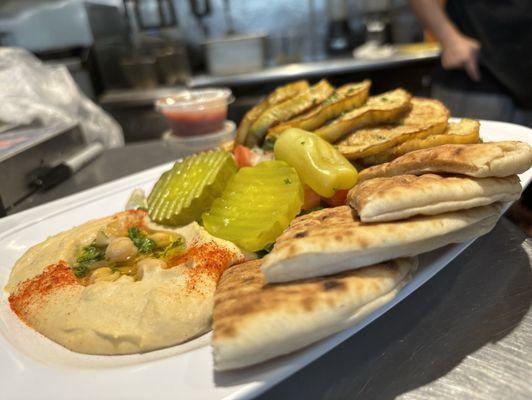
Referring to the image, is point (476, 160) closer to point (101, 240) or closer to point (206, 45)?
point (101, 240)

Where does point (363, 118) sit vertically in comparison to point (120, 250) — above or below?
above

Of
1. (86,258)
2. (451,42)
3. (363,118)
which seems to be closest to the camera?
(86,258)

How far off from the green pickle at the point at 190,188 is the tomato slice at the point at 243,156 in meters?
0.09

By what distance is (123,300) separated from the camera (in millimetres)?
1117

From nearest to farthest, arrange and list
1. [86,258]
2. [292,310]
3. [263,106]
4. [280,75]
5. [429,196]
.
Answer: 1. [292,310]
2. [429,196]
3. [86,258]
4. [263,106]
5. [280,75]

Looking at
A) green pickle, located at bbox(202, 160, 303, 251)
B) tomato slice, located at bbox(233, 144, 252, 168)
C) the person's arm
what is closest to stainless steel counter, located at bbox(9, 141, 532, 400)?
green pickle, located at bbox(202, 160, 303, 251)

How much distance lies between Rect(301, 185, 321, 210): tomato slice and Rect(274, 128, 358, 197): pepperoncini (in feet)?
0.14

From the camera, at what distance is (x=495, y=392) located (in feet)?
2.92

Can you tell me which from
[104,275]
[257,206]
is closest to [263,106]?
[257,206]

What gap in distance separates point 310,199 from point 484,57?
8.62 ft

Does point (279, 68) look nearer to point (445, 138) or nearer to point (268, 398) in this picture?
point (445, 138)

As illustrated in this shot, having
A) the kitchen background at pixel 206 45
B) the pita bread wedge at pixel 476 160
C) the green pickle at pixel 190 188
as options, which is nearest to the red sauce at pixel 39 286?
the green pickle at pixel 190 188

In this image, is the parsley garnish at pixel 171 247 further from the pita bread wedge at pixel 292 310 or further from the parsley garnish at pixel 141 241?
the pita bread wedge at pixel 292 310

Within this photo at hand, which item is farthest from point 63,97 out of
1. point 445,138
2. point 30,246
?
point 445,138
